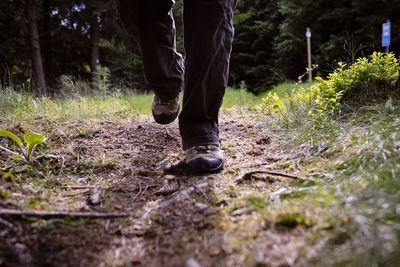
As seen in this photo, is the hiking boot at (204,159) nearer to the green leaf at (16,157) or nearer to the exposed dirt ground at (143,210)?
the exposed dirt ground at (143,210)

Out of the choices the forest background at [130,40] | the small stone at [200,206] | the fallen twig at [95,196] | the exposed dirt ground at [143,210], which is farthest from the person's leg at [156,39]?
the forest background at [130,40]

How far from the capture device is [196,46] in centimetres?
138

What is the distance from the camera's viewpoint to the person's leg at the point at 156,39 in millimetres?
1406

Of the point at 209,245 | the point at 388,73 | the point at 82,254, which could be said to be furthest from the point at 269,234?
the point at 388,73

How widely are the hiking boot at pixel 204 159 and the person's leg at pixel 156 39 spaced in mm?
540

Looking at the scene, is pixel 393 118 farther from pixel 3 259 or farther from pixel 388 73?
pixel 3 259

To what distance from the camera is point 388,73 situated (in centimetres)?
187

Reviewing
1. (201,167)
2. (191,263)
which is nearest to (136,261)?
(191,263)

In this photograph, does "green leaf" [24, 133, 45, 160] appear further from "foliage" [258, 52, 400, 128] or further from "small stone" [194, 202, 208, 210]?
"foliage" [258, 52, 400, 128]

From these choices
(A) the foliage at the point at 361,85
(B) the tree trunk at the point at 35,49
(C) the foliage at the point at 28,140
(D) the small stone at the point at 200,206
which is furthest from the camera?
(B) the tree trunk at the point at 35,49

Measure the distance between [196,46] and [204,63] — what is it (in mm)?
103

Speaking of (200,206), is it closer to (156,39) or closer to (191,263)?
(191,263)

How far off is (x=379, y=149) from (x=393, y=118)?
52 cm

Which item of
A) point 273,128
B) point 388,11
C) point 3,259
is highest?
point 388,11
